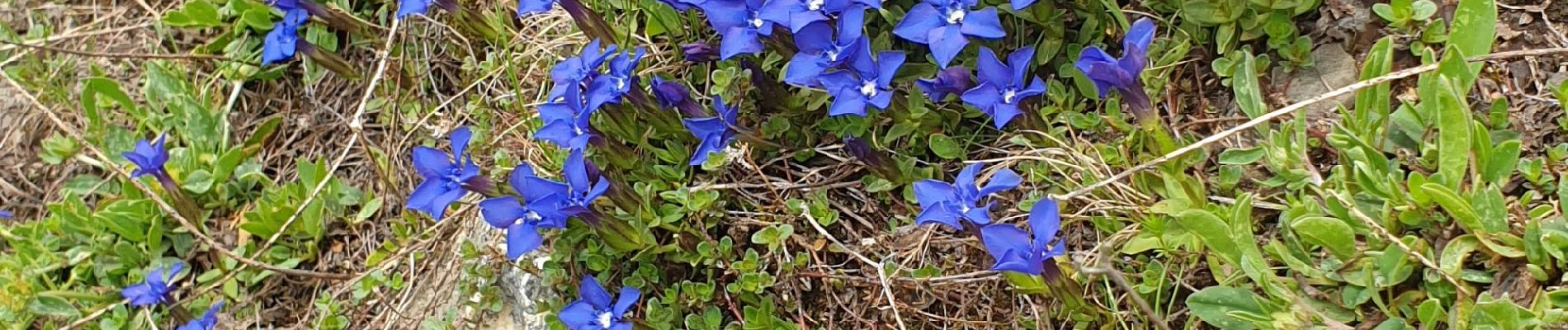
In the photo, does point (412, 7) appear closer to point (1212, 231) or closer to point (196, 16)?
point (196, 16)

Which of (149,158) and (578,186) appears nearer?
(578,186)

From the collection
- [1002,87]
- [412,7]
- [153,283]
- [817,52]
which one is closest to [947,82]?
[1002,87]

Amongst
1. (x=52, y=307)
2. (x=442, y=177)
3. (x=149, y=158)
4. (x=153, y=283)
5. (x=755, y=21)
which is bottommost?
(x=52, y=307)

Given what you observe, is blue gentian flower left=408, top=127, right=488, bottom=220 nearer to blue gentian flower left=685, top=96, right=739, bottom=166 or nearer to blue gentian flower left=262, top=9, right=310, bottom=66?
blue gentian flower left=685, top=96, right=739, bottom=166

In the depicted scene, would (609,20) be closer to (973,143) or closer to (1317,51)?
(973,143)

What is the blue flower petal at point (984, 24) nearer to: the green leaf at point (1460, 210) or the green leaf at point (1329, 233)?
the green leaf at point (1329, 233)

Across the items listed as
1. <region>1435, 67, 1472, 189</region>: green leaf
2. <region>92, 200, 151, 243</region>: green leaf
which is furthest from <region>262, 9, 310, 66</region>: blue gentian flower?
<region>1435, 67, 1472, 189</region>: green leaf
